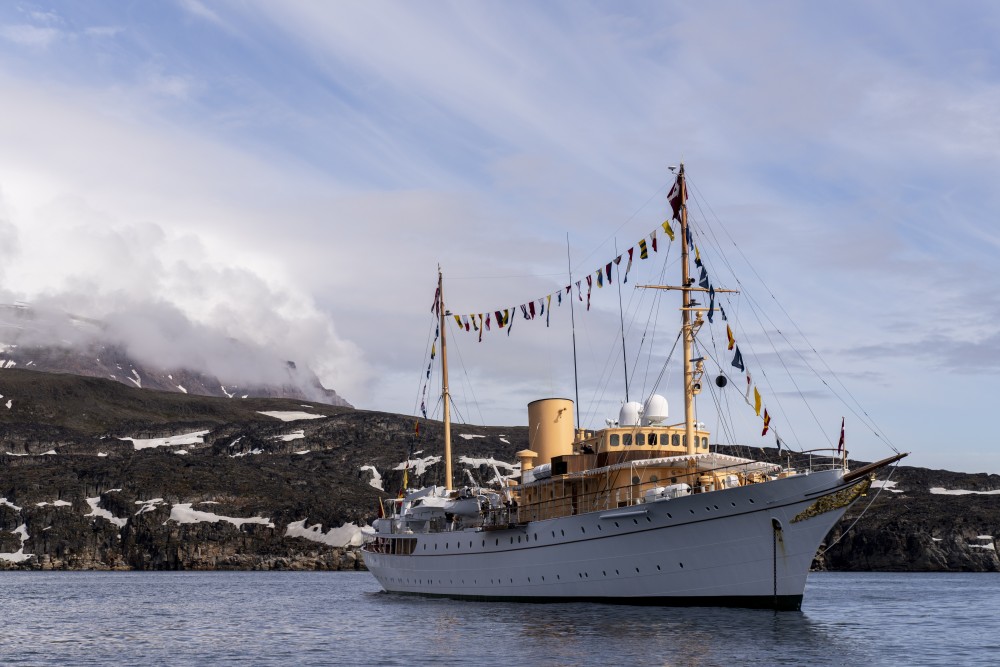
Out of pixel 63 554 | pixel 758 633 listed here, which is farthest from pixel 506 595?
pixel 63 554

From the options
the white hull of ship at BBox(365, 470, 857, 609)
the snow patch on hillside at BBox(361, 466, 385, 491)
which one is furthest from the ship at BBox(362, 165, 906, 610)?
the snow patch on hillside at BBox(361, 466, 385, 491)

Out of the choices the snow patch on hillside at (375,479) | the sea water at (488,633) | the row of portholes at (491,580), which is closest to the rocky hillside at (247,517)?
the snow patch on hillside at (375,479)

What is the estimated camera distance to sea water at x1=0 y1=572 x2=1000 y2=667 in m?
37.8

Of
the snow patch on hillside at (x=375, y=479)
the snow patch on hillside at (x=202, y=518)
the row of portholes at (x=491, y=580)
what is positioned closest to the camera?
the row of portholes at (x=491, y=580)

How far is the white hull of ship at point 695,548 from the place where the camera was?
4803 cm

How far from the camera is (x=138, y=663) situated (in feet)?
125

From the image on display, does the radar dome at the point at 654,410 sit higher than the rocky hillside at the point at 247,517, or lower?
higher

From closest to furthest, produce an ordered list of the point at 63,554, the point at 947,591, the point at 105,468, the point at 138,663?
the point at 138,663
the point at 947,591
the point at 63,554
the point at 105,468

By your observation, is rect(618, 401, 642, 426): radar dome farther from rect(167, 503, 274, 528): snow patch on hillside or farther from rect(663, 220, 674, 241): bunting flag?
rect(167, 503, 274, 528): snow patch on hillside

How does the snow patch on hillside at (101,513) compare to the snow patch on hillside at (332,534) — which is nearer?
the snow patch on hillside at (332,534)

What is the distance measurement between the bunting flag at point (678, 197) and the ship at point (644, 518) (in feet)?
0.19

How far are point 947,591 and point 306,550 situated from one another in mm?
89939

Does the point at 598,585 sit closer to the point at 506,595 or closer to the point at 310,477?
the point at 506,595

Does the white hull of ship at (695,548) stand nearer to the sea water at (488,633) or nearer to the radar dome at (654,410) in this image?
the sea water at (488,633)
